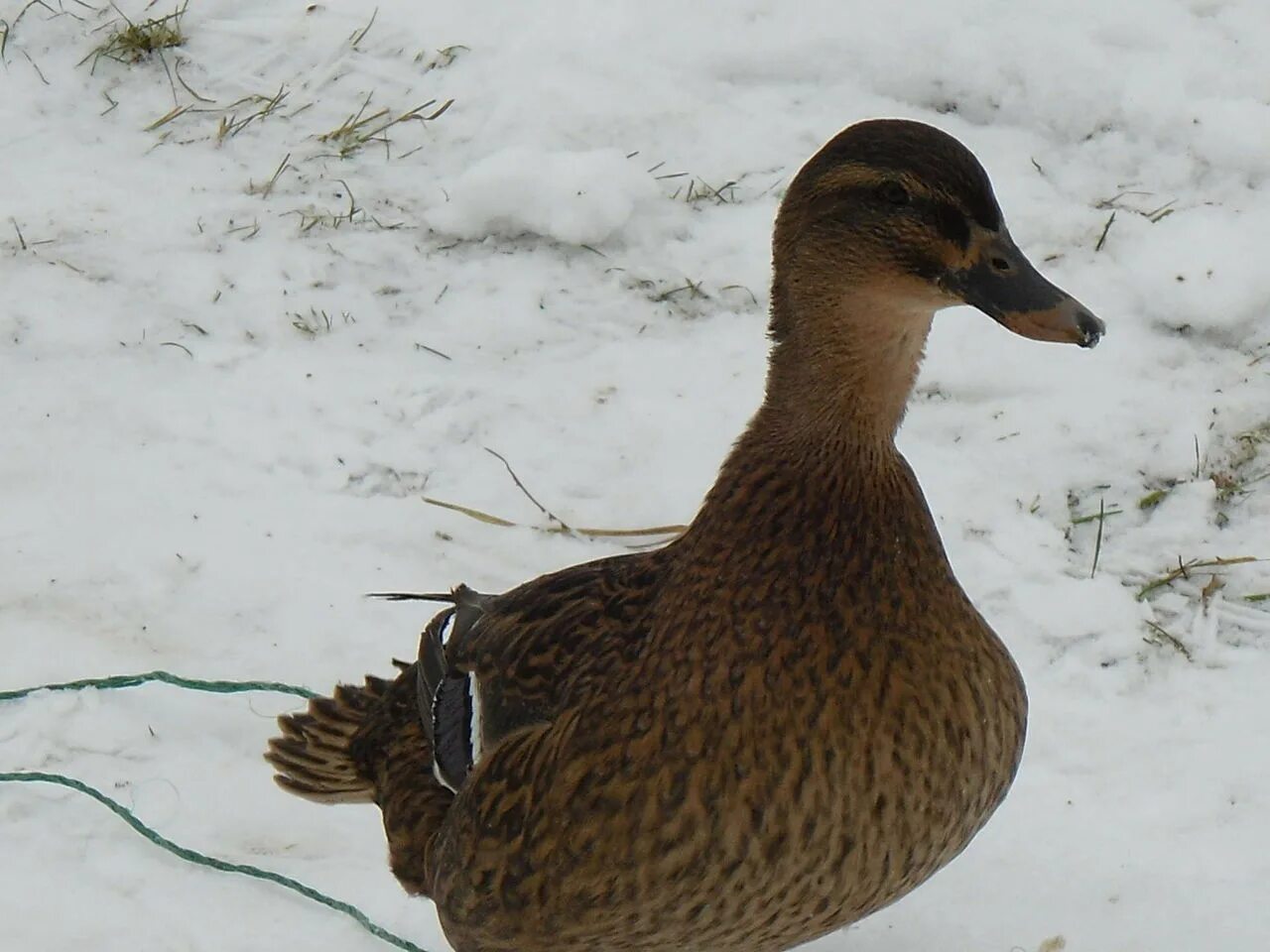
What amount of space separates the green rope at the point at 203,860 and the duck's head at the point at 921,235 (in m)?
1.35

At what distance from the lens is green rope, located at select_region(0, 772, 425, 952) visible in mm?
2719

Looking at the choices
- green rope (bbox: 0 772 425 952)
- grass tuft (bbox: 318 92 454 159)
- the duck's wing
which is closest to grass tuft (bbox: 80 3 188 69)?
grass tuft (bbox: 318 92 454 159)

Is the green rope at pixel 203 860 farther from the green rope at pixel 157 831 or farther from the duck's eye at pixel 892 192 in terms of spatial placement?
the duck's eye at pixel 892 192

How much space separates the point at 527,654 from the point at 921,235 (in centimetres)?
83

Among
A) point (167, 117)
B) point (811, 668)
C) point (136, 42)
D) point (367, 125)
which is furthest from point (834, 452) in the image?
point (136, 42)

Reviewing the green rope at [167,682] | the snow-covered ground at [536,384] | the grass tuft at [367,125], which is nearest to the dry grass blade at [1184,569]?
the snow-covered ground at [536,384]

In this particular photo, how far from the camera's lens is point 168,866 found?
2.80 m

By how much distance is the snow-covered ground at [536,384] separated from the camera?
283 cm

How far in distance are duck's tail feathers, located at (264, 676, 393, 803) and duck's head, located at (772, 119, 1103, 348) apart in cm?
122

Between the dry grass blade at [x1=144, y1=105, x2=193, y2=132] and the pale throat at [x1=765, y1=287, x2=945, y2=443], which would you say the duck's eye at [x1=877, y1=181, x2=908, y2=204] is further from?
the dry grass blade at [x1=144, y1=105, x2=193, y2=132]

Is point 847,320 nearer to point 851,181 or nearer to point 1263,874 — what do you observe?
point 851,181

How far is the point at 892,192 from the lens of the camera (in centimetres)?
196

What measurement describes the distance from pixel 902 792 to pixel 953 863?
2.53 feet

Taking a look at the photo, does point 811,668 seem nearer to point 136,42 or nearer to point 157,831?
point 157,831
